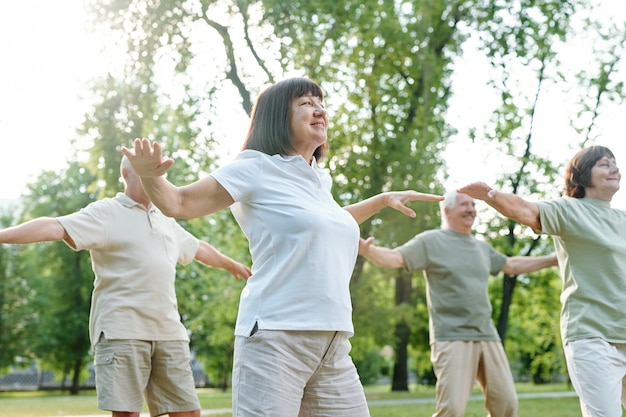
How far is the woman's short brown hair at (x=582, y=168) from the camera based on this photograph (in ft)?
18.2

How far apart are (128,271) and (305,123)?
2.78 metres

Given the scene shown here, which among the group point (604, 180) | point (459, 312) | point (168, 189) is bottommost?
point (459, 312)

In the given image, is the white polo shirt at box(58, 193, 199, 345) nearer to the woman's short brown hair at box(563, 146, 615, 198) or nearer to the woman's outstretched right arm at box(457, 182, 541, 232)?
the woman's outstretched right arm at box(457, 182, 541, 232)

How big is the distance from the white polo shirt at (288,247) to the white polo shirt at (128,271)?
8.63ft

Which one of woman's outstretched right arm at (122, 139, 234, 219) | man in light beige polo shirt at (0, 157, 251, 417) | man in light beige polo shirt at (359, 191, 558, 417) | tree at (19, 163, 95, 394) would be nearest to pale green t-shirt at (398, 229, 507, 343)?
man in light beige polo shirt at (359, 191, 558, 417)

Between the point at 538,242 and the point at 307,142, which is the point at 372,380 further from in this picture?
the point at 307,142

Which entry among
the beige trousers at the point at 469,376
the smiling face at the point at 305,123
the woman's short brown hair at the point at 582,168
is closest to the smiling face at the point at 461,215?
the beige trousers at the point at 469,376

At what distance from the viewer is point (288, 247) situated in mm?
3281

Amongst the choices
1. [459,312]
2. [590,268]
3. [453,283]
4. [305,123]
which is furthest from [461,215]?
[305,123]

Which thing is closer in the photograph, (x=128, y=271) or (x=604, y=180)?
(x=604, y=180)

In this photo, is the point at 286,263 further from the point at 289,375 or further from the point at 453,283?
the point at 453,283

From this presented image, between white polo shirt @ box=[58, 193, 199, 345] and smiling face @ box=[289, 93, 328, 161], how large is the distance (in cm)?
259

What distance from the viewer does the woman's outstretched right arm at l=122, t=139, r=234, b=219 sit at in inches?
116

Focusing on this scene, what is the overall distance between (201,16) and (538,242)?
10.1m
